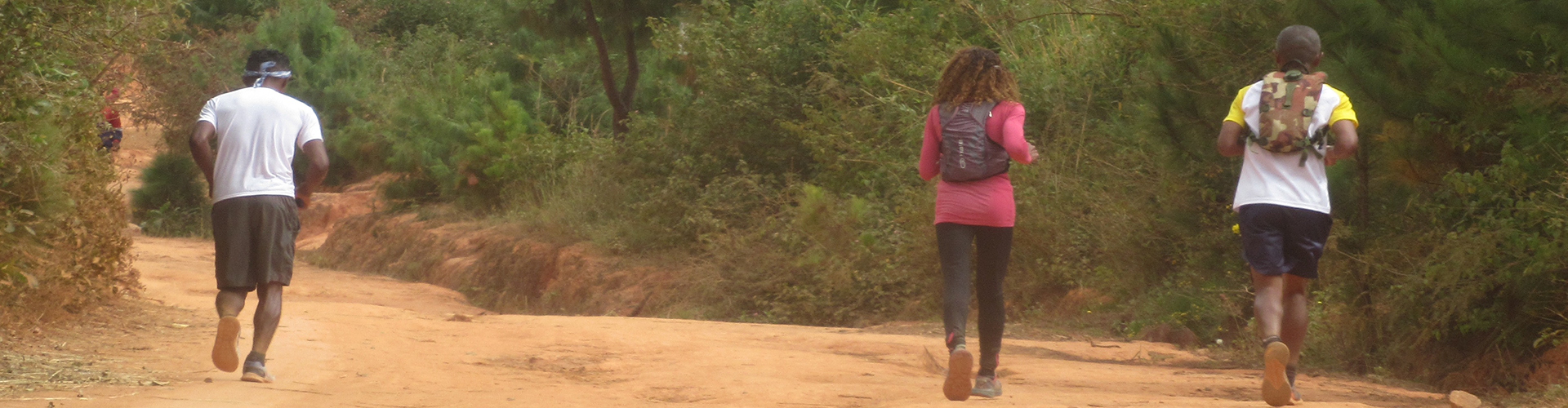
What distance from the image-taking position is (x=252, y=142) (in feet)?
19.9

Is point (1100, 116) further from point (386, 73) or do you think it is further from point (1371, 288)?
point (386, 73)

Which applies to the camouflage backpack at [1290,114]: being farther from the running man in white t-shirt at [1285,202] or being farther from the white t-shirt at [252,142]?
the white t-shirt at [252,142]

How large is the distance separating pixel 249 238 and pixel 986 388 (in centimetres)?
319

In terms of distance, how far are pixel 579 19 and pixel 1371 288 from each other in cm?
1588

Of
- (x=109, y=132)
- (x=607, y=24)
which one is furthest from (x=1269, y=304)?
(x=607, y=24)

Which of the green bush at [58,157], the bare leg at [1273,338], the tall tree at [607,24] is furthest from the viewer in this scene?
the tall tree at [607,24]

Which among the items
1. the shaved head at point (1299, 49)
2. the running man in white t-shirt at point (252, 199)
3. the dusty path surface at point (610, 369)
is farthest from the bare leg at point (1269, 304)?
the running man in white t-shirt at point (252, 199)

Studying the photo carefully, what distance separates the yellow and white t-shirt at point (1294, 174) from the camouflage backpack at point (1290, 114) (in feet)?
0.09

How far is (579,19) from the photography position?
21.7 metres

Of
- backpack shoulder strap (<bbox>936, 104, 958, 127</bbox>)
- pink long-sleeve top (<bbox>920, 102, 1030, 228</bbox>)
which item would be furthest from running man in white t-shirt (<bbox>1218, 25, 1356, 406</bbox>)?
backpack shoulder strap (<bbox>936, 104, 958, 127</bbox>)

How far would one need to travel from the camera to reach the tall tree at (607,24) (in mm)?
21172

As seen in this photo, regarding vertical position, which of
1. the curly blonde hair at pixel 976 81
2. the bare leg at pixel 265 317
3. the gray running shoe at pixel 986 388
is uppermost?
the curly blonde hair at pixel 976 81

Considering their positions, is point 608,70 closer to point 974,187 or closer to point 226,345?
point 226,345

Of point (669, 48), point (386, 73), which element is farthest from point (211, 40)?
point (669, 48)
